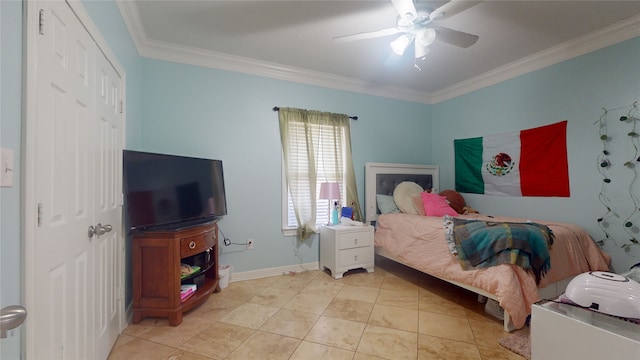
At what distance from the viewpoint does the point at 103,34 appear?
157 centimetres

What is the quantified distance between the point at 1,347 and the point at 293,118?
2.78 meters

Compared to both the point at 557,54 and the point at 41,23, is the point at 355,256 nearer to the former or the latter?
the point at 41,23

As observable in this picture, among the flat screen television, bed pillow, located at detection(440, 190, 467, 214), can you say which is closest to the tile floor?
the flat screen television

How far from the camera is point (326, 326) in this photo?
1993mm

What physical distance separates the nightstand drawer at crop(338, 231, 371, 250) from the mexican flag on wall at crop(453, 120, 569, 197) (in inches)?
67.2

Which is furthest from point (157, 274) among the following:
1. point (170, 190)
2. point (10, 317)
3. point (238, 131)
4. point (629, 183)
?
point (629, 183)

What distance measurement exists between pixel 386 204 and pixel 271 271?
1.70 m

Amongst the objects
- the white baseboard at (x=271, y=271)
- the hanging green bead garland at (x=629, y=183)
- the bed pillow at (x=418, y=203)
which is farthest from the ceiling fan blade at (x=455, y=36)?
the white baseboard at (x=271, y=271)

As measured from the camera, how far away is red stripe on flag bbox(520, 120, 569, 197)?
107 inches

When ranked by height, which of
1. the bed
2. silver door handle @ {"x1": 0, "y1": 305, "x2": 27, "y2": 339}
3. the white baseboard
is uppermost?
silver door handle @ {"x1": 0, "y1": 305, "x2": 27, "y2": 339}

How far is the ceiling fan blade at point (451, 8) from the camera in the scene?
62.7 inches

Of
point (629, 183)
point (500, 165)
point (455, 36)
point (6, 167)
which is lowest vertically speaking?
point (629, 183)

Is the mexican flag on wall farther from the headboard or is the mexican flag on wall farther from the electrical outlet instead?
the electrical outlet

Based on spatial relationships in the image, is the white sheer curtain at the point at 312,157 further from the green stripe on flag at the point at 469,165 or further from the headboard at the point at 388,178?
the green stripe on flag at the point at 469,165
